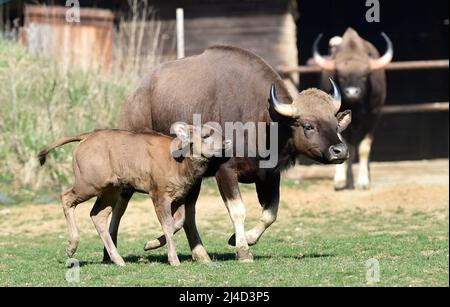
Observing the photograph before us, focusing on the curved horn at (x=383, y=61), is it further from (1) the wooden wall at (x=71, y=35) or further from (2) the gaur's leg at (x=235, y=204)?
(2) the gaur's leg at (x=235, y=204)

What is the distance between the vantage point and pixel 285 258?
11500 millimetres

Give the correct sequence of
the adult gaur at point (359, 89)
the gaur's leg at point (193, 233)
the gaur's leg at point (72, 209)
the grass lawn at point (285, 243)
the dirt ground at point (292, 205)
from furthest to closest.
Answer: the adult gaur at point (359, 89)
the dirt ground at point (292, 205)
the gaur's leg at point (193, 233)
the gaur's leg at point (72, 209)
the grass lawn at point (285, 243)

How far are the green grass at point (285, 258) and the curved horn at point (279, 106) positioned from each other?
1529mm

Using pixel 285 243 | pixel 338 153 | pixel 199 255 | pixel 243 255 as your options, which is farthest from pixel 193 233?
pixel 285 243

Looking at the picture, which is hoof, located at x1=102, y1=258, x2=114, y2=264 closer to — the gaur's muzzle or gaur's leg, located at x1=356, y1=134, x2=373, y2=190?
the gaur's muzzle

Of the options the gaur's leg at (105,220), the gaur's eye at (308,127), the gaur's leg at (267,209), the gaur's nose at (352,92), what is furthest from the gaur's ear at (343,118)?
the gaur's nose at (352,92)

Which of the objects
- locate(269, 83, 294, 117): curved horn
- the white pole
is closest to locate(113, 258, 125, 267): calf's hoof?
locate(269, 83, 294, 117): curved horn

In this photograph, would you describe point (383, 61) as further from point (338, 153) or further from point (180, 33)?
point (338, 153)

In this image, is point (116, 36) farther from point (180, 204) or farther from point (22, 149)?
point (180, 204)

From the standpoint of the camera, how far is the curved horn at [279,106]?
11.0m

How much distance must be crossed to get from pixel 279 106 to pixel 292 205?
22.7ft

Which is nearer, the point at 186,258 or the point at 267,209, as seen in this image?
the point at 267,209

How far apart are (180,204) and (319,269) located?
1.66m
